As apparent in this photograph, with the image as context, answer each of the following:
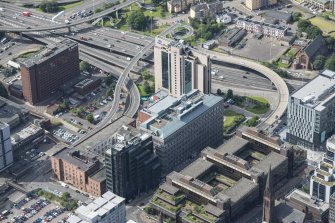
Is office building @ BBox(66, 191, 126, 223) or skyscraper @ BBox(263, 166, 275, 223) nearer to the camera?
skyscraper @ BBox(263, 166, 275, 223)

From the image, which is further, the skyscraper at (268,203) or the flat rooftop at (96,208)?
the flat rooftop at (96,208)

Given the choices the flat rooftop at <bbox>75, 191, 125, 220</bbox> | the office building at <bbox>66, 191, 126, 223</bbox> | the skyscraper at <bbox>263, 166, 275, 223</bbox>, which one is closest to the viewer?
the skyscraper at <bbox>263, 166, 275, 223</bbox>

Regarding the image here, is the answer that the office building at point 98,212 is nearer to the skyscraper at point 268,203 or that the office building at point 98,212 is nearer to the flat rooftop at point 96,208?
the flat rooftop at point 96,208

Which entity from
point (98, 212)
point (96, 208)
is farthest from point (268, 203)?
point (96, 208)

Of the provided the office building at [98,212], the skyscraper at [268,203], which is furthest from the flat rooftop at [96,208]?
the skyscraper at [268,203]

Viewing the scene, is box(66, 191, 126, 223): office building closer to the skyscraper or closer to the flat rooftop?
the flat rooftop

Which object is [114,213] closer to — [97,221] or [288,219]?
[97,221]

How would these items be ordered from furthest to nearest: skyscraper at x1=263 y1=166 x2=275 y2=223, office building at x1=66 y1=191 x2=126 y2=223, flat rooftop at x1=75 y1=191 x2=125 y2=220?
1. flat rooftop at x1=75 y1=191 x2=125 y2=220
2. office building at x1=66 y1=191 x2=126 y2=223
3. skyscraper at x1=263 y1=166 x2=275 y2=223

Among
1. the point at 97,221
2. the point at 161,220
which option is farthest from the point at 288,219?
the point at 97,221

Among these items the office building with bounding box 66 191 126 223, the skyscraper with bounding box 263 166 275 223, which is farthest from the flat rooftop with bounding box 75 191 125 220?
the skyscraper with bounding box 263 166 275 223

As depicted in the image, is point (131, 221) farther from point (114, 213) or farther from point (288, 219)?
point (288, 219)

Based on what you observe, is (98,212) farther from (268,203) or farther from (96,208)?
(268,203)
